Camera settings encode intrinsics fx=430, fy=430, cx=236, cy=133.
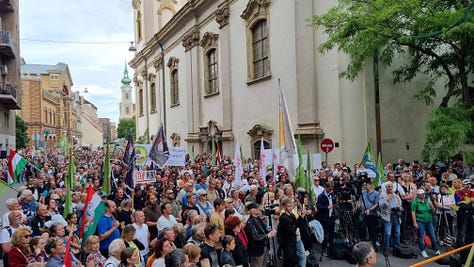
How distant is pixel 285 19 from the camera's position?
19.5 metres

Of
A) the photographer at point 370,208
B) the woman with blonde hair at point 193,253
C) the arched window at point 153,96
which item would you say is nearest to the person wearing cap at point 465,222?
the photographer at point 370,208

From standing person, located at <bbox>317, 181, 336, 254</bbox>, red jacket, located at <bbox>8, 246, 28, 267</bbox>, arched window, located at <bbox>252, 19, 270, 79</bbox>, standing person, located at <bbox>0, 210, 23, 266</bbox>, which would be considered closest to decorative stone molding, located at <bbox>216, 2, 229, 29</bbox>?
arched window, located at <bbox>252, 19, 270, 79</bbox>

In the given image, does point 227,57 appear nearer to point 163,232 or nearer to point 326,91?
point 326,91

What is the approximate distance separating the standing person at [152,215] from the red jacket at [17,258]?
2.59 metres

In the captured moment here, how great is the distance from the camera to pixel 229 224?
20.2 feet

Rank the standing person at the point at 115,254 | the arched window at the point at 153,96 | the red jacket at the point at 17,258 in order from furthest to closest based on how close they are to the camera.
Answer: the arched window at the point at 153,96 < the red jacket at the point at 17,258 < the standing person at the point at 115,254

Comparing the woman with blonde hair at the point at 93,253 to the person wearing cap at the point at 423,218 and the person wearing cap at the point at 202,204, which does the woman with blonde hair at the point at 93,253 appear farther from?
the person wearing cap at the point at 423,218

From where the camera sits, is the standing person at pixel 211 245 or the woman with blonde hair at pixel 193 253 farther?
the standing person at pixel 211 245

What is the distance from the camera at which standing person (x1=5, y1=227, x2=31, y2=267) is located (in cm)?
518

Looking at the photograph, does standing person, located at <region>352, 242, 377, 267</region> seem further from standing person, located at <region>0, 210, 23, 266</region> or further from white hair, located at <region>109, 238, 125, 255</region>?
standing person, located at <region>0, 210, 23, 266</region>

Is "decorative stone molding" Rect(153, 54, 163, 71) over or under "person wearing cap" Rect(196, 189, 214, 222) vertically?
over

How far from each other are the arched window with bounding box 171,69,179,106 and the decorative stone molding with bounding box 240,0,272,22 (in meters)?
13.4

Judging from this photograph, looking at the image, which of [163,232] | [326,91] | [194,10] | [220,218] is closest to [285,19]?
[326,91]

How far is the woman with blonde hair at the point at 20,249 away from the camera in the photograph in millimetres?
5180
